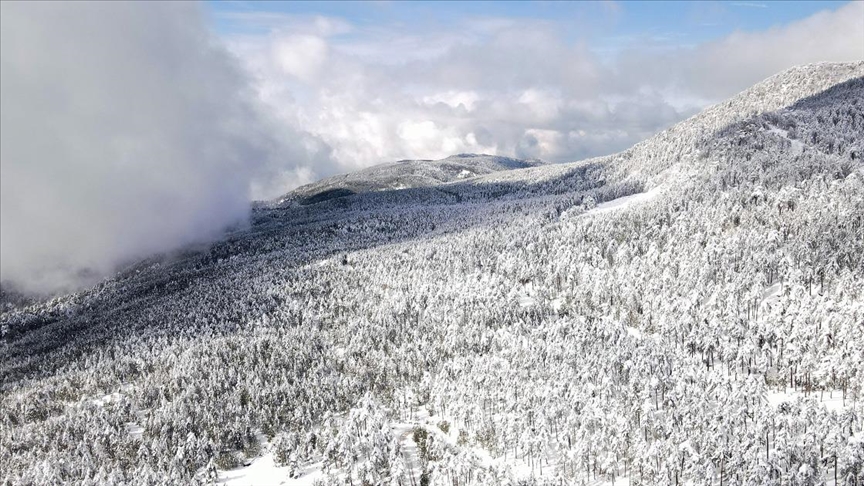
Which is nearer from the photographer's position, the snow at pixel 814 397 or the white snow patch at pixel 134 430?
the snow at pixel 814 397

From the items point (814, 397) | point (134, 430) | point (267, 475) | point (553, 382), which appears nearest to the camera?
point (814, 397)

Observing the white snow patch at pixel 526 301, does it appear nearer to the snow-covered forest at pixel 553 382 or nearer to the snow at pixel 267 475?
the snow-covered forest at pixel 553 382

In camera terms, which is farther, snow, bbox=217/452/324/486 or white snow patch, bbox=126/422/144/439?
white snow patch, bbox=126/422/144/439

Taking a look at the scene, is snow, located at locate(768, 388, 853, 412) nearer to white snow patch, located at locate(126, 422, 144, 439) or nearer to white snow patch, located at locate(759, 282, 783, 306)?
white snow patch, located at locate(759, 282, 783, 306)

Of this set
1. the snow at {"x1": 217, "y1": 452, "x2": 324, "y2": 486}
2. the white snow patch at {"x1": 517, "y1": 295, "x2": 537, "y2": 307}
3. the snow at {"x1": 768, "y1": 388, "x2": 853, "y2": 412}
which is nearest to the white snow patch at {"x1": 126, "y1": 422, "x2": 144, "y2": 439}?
the snow at {"x1": 217, "y1": 452, "x2": 324, "y2": 486}

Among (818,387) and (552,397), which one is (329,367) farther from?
(818,387)

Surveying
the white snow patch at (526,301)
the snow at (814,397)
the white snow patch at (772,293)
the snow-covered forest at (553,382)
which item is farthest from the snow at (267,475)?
the white snow patch at (772,293)

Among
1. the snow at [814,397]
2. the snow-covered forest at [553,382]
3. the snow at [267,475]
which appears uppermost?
the snow-covered forest at [553,382]

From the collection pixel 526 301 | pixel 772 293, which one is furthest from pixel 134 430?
pixel 772 293

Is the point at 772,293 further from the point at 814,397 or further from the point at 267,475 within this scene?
the point at 267,475

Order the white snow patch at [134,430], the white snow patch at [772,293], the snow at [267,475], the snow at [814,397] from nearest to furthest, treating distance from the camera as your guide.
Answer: the snow at [814,397], the snow at [267,475], the white snow patch at [772,293], the white snow patch at [134,430]

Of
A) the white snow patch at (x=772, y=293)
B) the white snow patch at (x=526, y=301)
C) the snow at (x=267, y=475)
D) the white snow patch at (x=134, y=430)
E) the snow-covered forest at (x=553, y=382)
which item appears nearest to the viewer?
the snow-covered forest at (x=553, y=382)

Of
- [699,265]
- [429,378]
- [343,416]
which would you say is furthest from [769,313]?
[343,416]
